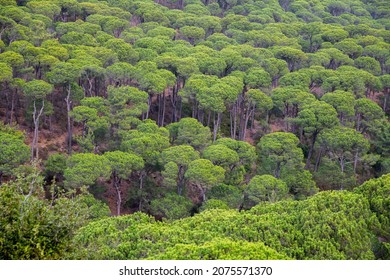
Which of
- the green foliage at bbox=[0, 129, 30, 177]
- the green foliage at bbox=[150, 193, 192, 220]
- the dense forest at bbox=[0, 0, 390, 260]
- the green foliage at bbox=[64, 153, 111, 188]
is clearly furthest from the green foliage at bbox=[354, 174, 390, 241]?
the green foliage at bbox=[0, 129, 30, 177]

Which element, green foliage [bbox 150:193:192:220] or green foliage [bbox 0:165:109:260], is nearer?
green foliage [bbox 0:165:109:260]

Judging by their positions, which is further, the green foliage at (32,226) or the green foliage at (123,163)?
the green foliage at (123,163)

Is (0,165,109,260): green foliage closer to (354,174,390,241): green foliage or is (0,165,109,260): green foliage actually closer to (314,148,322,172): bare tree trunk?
(354,174,390,241): green foliage

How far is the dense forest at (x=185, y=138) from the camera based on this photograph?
59.3 ft

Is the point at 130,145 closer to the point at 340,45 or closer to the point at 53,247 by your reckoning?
the point at 53,247

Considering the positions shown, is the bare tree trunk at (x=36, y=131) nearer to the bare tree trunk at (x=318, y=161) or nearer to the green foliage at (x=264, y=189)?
the green foliage at (x=264, y=189)

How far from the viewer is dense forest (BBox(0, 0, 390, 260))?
18.1 metres

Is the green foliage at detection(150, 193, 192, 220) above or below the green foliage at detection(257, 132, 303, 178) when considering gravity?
below

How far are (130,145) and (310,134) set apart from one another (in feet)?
51.0

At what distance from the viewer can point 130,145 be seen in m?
30.0

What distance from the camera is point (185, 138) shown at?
32.7 metres

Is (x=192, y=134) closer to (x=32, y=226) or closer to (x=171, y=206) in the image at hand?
(x=171, y=206)

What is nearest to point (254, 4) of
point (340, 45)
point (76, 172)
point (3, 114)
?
point (340, 45)

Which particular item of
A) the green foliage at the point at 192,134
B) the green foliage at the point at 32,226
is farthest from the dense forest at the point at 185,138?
the green foliage at the point at 192,134
